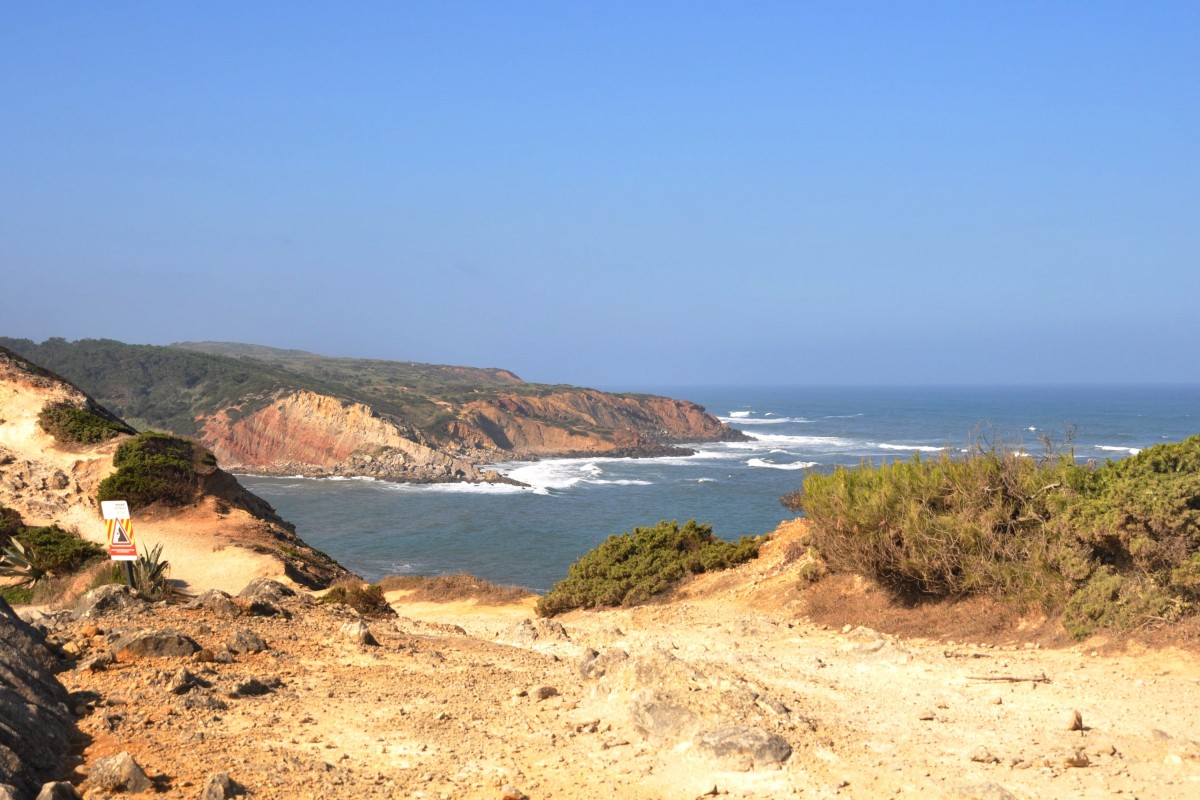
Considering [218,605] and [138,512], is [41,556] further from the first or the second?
[218,605]

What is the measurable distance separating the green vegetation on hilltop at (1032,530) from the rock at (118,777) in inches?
384

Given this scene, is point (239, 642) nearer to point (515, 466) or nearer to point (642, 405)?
point (515, 466)

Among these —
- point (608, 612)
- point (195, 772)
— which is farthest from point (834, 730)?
point (608, 612)

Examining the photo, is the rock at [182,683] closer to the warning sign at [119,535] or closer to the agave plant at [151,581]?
the agave plant at [151,581]

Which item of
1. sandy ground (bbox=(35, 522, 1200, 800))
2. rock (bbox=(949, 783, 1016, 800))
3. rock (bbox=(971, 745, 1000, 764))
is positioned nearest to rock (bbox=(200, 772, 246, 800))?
sandy ground (bbox=(35, 522, 1200, 800))

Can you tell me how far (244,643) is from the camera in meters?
9.54

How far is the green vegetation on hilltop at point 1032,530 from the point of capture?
11.1 meters

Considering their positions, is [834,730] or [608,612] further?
[608,612]

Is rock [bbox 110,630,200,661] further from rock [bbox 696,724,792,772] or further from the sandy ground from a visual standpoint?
rock [bbox 696,724,792,772]

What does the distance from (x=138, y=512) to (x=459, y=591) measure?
8712 millimetres

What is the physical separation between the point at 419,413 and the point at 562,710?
3186 inches

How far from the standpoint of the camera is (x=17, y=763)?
5.61m

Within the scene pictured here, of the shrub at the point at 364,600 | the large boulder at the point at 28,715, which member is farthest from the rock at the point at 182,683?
the shrub at the point at 364,600

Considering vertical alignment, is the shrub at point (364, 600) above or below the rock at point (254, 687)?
below
